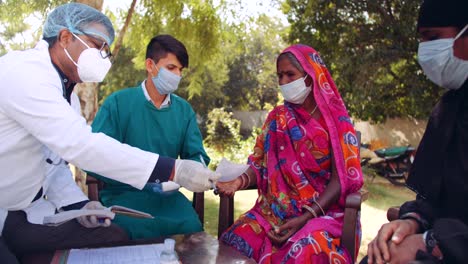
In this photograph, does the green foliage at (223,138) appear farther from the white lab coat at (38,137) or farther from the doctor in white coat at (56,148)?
the white lab coat at (38,137)

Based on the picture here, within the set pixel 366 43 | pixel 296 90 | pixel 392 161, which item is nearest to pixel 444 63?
pixel 296 90

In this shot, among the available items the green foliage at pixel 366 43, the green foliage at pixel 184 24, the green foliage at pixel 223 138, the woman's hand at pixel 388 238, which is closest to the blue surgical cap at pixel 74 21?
the woman's hand at pixel 388 238

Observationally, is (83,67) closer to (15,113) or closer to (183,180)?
(15,113)

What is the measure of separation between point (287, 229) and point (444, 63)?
129 centimetres

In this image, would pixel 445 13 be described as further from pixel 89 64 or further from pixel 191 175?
pixel 89 64

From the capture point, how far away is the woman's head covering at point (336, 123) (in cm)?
249

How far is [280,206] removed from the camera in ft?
8.52

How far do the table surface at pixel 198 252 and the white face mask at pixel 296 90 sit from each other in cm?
107

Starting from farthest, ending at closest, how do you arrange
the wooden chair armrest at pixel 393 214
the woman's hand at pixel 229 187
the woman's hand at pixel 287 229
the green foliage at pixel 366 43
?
1. the green foliage at pixel 366 43
2. the woman's hand at pixel 229 187
3. the woman's hand at pixel 287 229
4. the wooden chair armrest at pixel 393 214

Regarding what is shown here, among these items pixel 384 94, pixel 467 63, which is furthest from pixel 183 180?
A: pixel 384 94

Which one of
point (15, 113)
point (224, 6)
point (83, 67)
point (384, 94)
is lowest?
point (384, 94)

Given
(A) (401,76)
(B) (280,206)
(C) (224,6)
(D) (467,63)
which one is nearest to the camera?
(D) (467,63)

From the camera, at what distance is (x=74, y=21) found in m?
2.01

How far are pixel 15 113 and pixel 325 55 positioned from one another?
7925 mm
